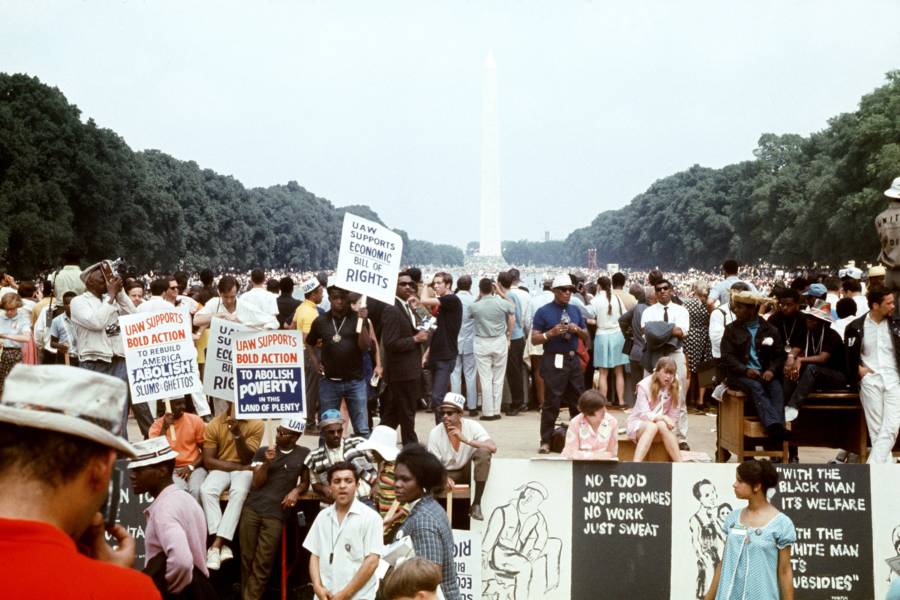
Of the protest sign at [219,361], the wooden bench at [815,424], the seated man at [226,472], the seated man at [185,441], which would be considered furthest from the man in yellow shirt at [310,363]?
the wooden bench at [815,424]

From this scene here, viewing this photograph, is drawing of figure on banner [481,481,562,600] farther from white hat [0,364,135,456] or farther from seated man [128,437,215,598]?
white hat [0,364,135,456]

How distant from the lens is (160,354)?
10.8 meters

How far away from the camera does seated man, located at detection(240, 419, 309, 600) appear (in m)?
9.27

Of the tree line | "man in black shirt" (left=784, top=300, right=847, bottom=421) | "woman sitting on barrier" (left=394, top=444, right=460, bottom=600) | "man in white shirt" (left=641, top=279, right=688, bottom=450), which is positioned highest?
the tree line

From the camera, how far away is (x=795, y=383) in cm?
1123

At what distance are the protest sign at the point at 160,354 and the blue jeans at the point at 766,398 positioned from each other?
483cm

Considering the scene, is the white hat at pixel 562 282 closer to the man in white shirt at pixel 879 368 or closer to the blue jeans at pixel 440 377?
the blue jeans at pixel 440 377

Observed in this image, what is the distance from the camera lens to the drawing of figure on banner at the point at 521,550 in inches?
355

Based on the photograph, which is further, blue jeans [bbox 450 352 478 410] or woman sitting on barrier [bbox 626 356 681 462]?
blue jeans [bbox 450 352 478 410]

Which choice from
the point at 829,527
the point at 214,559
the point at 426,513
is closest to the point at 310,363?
the point at 214,559

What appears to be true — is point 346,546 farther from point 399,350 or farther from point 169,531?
point 399,350

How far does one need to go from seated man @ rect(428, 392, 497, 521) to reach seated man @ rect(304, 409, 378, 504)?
0.66 metres

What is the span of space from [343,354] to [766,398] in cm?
400

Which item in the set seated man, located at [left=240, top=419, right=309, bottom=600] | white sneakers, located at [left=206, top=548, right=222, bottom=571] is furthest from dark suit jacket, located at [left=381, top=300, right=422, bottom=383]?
white sneakers, located at [left=206, top=548, right=222, bottom=571]
